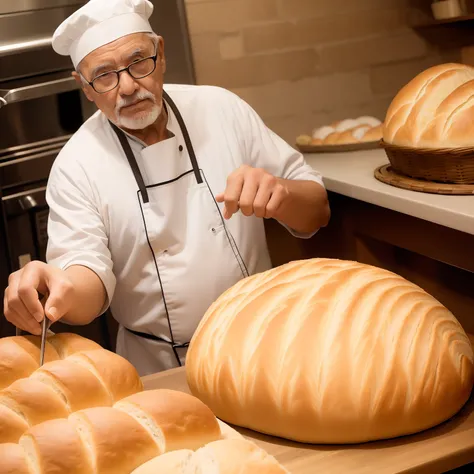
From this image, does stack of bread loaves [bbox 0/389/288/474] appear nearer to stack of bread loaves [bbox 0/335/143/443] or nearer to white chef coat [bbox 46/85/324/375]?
stack of bread loaves [bbox 0/335/143/443]

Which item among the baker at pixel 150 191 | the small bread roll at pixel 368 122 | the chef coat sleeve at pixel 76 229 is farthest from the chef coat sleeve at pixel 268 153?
the small bread roll at pixel 368 122

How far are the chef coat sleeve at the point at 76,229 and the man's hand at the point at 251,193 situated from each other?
0.32 meters

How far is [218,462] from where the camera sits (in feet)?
2.46

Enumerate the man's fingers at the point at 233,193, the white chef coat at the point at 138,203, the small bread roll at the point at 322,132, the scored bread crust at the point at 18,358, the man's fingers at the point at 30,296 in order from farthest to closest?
1. the small bread roll at the point at 322,132
2. the white chef coat at the point at 138,203
3. the man's fingers at the point at 233,193
4. the man's fingers at the point at 30,296
5. the scored bread crust at the point at 18,358

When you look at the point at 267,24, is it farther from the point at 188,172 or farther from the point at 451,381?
the point at 451,381

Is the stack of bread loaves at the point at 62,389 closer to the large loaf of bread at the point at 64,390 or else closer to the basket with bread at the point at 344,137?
the large loaf of bread at the point at 64,390

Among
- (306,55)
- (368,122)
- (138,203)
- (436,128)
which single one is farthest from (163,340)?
(306,55)

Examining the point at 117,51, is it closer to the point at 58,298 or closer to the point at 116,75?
the point at 116,75

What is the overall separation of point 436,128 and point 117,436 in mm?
1080

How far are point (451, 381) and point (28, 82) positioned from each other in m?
1.71

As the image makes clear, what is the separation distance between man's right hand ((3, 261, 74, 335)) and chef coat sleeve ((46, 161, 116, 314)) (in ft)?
0.57

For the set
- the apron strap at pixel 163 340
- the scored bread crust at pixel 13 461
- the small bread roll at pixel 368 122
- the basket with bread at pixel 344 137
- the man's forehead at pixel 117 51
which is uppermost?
the man's forehead at pixel 117 51

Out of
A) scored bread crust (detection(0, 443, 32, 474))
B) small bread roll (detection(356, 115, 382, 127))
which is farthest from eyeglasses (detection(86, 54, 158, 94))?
small bread roll (detection(356, 115, 382, 127))

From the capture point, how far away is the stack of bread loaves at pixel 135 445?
2.46 feet
